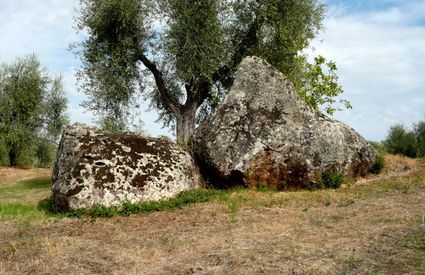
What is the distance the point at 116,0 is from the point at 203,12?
4891mm

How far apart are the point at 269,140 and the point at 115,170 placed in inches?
232

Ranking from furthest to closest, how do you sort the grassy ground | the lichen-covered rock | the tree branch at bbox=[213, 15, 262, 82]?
1. the tree branch at bbox=[213, 15, 262, 82]
2. the lichen-covered rock
3. the grassy ground

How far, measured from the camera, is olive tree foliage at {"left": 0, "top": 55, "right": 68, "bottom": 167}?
39.4 metres

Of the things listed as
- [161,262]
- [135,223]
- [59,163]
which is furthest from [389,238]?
[59,163]

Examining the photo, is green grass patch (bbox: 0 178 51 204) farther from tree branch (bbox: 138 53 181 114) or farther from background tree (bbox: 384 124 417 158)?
background tree (bbox: 384 124 417 158)

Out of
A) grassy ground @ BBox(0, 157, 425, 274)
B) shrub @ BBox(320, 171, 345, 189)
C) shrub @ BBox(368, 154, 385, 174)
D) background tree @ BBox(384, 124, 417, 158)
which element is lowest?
grassy ground @ BBox(0, 157, 425, 274)

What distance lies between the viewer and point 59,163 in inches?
662

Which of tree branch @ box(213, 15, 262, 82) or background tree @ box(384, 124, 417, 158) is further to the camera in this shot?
background tree @ box(384, 124, 417, 158)

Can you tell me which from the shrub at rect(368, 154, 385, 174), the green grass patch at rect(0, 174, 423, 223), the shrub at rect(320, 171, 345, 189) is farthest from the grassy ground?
the shrub at rect(368, 154, 385, 174)

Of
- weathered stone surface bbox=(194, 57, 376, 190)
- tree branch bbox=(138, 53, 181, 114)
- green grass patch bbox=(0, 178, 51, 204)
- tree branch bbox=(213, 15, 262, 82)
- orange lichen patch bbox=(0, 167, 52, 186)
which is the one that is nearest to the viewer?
weathered stone surface bbox=(194, 57, 376, 190)

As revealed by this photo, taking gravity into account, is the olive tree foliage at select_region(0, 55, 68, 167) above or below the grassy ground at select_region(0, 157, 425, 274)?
above

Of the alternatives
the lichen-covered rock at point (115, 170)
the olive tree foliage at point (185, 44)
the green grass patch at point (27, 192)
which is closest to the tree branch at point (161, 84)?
the olive tree foliage at point (185, 44)

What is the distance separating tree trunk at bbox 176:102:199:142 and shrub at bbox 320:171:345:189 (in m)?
11.8

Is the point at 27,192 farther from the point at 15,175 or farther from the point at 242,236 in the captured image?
the point at 242,236
